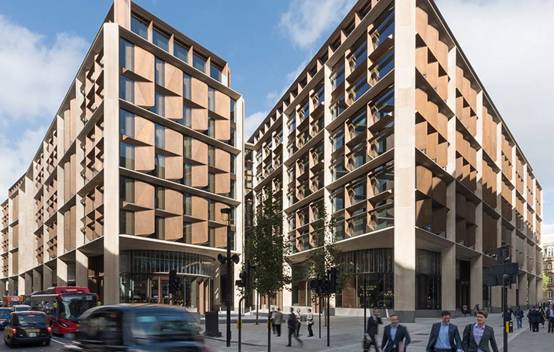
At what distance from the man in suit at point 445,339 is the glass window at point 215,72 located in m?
54.5

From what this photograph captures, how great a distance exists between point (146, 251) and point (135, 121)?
41.9ft

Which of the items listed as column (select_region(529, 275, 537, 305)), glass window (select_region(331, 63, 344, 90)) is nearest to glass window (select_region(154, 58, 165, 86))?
glass window (select_region(331, 63, 344, 90))

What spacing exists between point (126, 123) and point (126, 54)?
625cm

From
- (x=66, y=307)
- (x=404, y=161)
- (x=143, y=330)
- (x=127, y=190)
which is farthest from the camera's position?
(x=127, y=190)

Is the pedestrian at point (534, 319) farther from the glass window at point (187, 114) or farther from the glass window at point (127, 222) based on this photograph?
the glass window at point (187, 114)

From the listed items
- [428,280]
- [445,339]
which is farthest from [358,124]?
[445,339]

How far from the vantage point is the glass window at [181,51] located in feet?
190

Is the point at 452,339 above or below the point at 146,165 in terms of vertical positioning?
below

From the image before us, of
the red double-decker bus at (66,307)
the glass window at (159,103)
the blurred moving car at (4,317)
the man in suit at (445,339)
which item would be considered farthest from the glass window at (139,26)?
the man in suit at (445,339)

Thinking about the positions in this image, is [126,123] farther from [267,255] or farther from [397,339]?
[397,339]

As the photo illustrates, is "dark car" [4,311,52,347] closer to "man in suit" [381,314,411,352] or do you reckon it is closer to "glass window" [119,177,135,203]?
"man in suit" [381,314,411,352]

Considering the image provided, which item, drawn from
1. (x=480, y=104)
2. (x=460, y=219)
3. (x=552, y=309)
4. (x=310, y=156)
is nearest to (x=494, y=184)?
(x=480, y=104)

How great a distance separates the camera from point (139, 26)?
5384 cm

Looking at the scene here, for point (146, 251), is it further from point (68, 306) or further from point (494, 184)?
point (494, 184)
